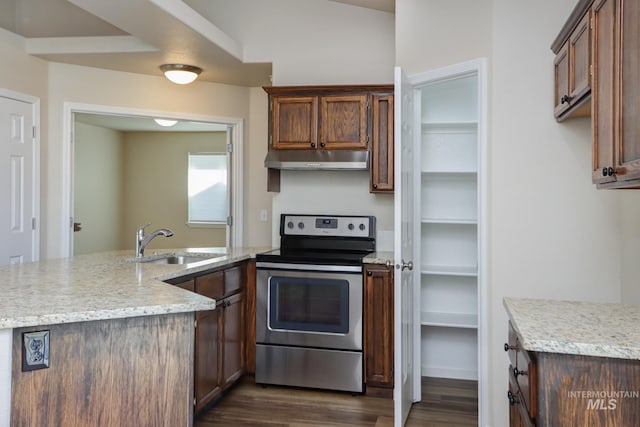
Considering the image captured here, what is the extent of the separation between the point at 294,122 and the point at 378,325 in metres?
1.62

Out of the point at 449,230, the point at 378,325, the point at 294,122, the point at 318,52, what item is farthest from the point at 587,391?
the point at 318,52

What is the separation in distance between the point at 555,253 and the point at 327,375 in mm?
1697

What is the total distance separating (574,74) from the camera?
2.17 meters

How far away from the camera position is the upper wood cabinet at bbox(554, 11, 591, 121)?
6.41 ft

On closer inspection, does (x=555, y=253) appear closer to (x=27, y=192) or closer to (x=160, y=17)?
(x=160, y=17)

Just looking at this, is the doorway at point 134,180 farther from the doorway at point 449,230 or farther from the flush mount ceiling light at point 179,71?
the doorway at point 449,230

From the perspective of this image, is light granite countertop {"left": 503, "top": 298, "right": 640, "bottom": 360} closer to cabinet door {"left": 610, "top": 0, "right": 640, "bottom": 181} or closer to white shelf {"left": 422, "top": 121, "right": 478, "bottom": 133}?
cabinet door {"left": 610, "top": 0, "right": 640, "bottom": 181}

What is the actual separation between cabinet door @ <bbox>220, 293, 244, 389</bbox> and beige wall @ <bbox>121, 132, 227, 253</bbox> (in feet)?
14.6

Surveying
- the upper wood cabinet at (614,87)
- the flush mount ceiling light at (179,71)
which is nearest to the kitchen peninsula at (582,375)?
the upper wood cabinet at (614,87)

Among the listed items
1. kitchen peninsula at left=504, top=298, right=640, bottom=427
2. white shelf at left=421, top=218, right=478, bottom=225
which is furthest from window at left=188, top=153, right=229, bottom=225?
kitchen peninsula at left=504, top=298, right=640, bottom=427

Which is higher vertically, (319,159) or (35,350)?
(319,159)

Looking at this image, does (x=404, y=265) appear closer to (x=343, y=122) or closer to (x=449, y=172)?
(x=449, y=172)

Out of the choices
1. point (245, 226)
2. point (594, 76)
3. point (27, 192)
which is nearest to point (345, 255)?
point (245, 226)

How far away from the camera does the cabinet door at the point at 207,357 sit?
2973 millimetres
